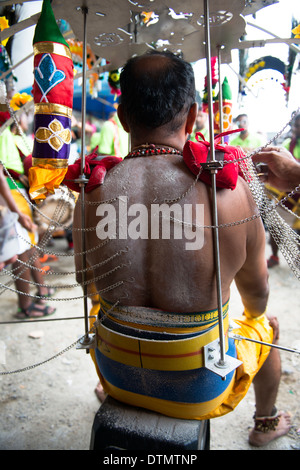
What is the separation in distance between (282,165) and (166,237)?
713 millimetres

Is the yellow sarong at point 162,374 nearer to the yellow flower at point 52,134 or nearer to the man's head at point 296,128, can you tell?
the yellow flower at point 52,134

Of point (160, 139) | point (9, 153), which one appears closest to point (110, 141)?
point (9, 153)

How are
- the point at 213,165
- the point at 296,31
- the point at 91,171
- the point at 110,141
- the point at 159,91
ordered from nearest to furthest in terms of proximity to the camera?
the point at 213,165 < the point at 159,91 < the point at 91,171 < the point at 296,31 < the point at 110,141

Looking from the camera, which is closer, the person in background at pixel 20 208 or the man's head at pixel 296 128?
the person in background at pixel 20 208

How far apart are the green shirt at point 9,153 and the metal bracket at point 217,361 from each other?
2421mm

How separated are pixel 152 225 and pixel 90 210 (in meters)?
0.27

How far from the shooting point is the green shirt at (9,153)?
2859mm

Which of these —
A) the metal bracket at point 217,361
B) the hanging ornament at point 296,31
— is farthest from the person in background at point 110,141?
the metal bracket at point 217,361

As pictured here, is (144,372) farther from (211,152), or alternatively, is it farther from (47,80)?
(47,80)

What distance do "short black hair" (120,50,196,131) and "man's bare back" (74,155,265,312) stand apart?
14cm

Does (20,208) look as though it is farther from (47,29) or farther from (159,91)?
(159,91)

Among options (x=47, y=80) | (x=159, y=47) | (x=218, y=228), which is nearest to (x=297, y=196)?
(x=159, y=47)

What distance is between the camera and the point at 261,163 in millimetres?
1522

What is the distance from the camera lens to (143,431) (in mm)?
1127
